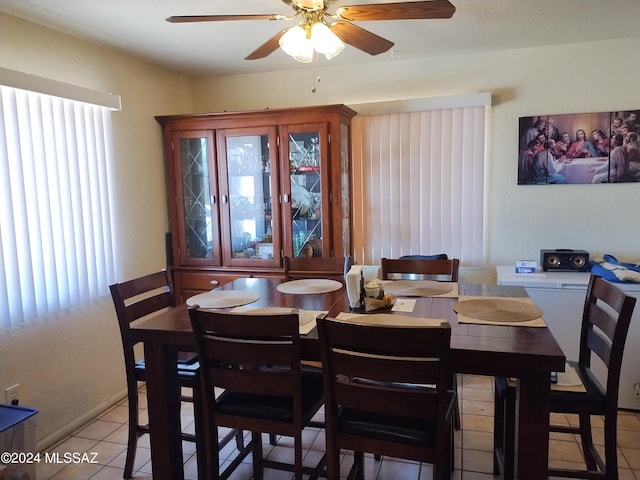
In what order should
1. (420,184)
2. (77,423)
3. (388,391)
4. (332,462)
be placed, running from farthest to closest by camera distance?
(420,184) < (77,423) < (332,462) < (388,391)

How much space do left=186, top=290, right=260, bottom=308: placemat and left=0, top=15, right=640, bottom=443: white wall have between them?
1026mm

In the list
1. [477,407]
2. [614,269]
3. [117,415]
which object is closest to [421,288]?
[477,407]

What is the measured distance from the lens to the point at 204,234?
3598 millimetres

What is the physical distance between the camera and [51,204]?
2584 mm

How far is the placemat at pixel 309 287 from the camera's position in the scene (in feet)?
7.61

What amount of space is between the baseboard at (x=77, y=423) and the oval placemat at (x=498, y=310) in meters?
2.23

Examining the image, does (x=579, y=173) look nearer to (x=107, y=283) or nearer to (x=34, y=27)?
(x=107, y=283)

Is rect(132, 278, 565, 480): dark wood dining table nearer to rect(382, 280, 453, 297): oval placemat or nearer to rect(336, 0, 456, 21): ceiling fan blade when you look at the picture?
rect(382, 280, 453, 297): oval placemat

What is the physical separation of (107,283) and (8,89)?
4.05ft

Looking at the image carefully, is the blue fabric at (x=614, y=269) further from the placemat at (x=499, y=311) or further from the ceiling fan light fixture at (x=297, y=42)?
the ceiling fan light fixture at (x=297, y=42)

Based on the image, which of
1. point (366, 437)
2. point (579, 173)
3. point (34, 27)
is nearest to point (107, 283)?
point (34, 27)

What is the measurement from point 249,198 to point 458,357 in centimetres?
230

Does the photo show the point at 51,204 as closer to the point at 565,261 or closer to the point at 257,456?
the point at 257,456

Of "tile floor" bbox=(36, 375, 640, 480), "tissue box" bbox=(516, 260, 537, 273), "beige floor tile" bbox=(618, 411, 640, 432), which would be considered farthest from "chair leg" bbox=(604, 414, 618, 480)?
"tissue box" bbox=(516, 260, 537, 273)
